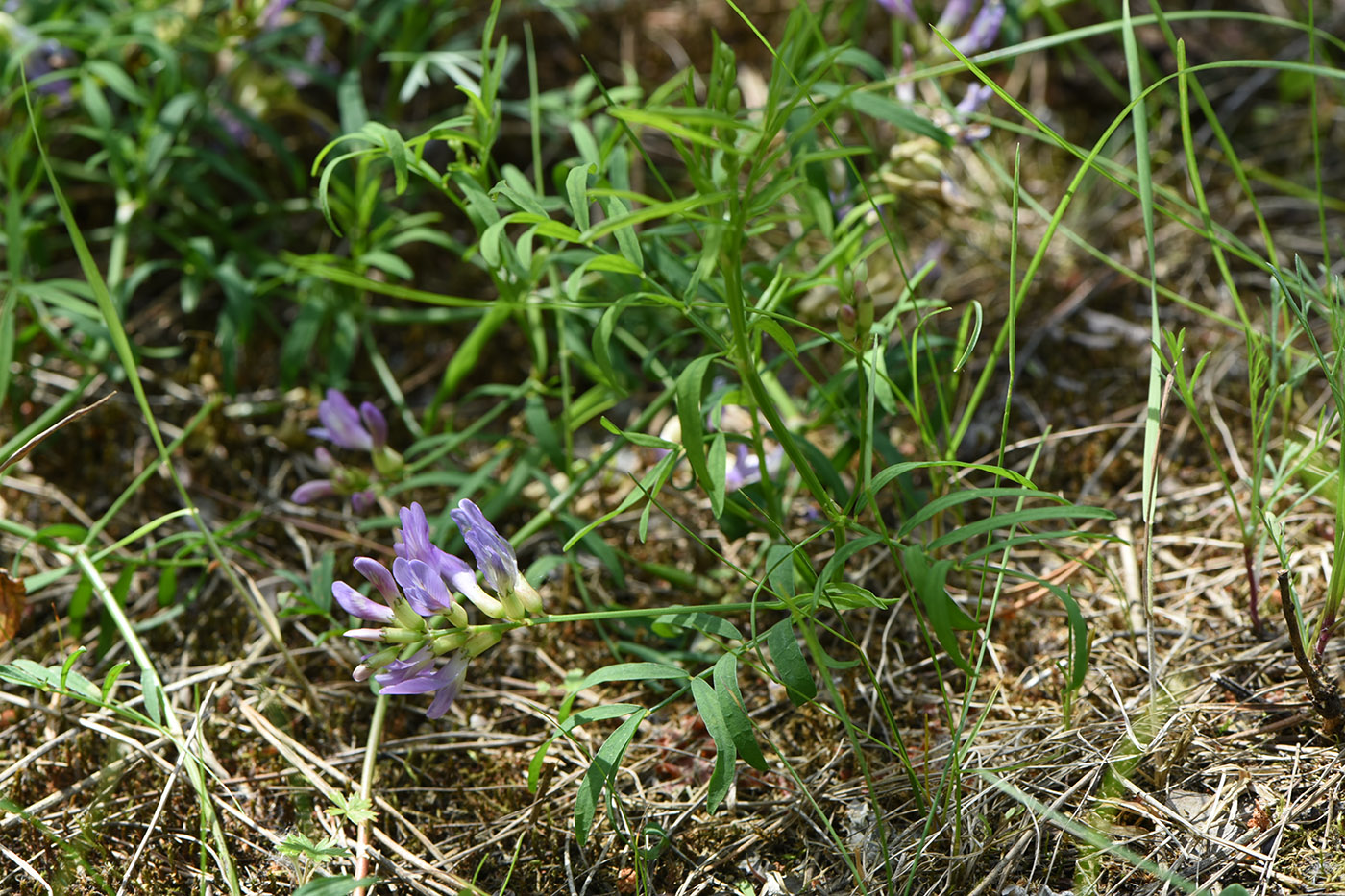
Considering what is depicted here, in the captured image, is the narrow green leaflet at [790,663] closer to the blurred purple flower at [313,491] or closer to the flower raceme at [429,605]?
the flower raceme at [429,605]

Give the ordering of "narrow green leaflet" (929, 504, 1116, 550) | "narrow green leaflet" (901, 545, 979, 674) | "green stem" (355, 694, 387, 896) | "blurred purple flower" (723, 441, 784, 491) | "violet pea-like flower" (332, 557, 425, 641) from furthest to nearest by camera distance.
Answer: "blurred purple flower" (723, 441, 784, 491) < "green stem" (355, 694, 387, 896) < "violet pea-like flower" (332, 557, 425, 641) < "narrow green leaflet" (929, 504, 1116, 550) < "narrow green leaflet" (901, 545, 979, 674)

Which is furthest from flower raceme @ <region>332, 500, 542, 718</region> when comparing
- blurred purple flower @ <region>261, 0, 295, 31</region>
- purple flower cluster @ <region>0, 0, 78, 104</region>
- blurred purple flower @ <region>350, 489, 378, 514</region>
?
blurred purple flower @ <region>261, 0, 295, 31</region>

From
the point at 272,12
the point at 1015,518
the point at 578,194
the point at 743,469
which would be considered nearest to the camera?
the point at 1015,518

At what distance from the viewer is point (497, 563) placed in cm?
147

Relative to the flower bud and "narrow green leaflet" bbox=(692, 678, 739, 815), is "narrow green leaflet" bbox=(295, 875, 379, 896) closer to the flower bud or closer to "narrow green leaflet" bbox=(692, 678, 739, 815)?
the flower bud

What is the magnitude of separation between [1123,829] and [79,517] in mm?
2093

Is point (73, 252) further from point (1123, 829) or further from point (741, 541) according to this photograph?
point (1123, 829)

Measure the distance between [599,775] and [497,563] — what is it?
1.08 ft

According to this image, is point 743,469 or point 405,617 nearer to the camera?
point 405,617

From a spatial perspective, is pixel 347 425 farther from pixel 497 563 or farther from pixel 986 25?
pixel 986 25

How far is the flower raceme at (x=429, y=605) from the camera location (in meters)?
1.45

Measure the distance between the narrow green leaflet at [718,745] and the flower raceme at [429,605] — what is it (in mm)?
279

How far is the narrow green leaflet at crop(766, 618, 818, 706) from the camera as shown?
4.75ft

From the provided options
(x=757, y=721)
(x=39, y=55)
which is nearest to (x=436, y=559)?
(x=757, y=721)
